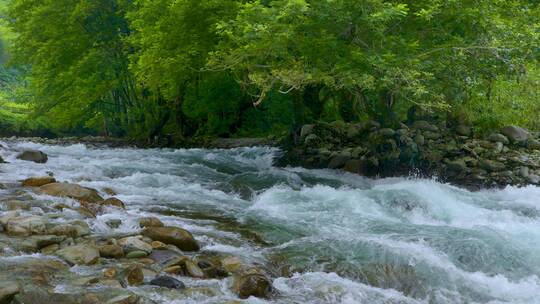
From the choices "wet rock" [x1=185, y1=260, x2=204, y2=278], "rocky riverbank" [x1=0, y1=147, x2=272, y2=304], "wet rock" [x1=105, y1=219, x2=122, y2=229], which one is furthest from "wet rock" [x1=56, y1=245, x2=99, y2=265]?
"wet rock" [x1=105, y1=219, x2=122, y2=229]

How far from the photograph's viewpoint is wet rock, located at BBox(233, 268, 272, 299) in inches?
206

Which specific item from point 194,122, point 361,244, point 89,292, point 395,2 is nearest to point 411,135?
point 395,2

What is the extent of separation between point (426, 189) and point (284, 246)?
4945 millimetres

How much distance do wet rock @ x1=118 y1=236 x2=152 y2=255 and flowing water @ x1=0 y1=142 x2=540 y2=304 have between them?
669mm

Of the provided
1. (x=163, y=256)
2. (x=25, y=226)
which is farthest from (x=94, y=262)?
(x=25, y=226)

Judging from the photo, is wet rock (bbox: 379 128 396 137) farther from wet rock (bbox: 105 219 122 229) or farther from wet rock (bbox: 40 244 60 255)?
wet rock (bbox: 40 244 60 255)

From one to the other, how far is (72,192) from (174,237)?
2686 millimetres

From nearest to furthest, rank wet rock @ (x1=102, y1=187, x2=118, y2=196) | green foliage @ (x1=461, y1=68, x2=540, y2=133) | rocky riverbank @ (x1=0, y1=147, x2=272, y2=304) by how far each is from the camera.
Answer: rocky riverbank @ (x1=0, y1=147, x2=272, y2=304), wet rock @ (x1=102, y1=187, x2=118, y2=196), green foliage @ (x1=461, y1=68, x2=540, y2=133)

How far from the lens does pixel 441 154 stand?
13.0 m

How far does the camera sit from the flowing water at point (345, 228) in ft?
19.6

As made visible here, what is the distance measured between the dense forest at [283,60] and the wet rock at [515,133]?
0.54 meters

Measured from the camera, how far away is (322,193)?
10.8m

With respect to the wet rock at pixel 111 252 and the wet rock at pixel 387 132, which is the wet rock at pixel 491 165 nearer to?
the wet rock at pixel 387 132

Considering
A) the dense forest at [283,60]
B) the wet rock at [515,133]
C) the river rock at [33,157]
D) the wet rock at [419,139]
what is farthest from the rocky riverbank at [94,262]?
the wet rock at [515,133]
